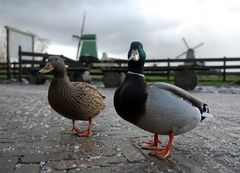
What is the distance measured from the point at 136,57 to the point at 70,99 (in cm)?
97

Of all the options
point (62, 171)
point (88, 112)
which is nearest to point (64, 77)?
point (88, 112)

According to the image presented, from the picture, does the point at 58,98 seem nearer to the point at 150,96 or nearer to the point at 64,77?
the point at 64,77

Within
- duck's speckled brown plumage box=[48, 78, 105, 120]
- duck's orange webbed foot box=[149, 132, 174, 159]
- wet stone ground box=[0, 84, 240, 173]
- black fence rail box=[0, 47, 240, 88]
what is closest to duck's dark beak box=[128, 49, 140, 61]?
duck's orange webbed foot box=[149, 132, 174, 159]

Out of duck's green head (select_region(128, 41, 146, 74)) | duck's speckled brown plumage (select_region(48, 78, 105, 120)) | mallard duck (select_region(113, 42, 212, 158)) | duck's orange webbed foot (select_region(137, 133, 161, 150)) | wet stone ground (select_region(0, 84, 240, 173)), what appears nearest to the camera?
→ wet stone ground (select_region(0, 84, 240, 173))

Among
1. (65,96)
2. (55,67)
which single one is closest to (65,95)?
(65,96)

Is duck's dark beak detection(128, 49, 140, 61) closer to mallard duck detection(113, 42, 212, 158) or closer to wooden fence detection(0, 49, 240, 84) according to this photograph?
mallard duck detection(113, 42, 212, 158)

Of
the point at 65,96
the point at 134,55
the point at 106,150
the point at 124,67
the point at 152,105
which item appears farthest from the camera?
the point at 124,67

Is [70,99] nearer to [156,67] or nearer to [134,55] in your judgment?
[134,55]

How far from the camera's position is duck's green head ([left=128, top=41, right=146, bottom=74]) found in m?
2.54

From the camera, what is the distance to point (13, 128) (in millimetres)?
3750

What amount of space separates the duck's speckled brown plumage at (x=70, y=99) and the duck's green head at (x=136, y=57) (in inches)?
34.1

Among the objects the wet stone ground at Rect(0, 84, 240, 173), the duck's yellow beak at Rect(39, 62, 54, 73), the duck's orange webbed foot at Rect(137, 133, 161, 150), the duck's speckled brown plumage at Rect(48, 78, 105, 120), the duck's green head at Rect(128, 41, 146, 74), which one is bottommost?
the wet stone ground at Rect(0, 84, 240, 173)

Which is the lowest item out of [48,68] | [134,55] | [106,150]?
[106,150]

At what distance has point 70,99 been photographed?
10.4ft
